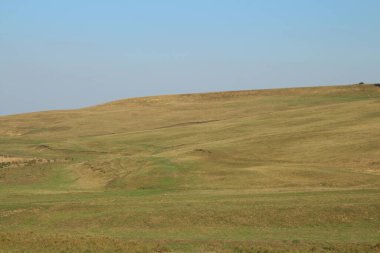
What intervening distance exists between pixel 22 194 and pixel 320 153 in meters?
23.6

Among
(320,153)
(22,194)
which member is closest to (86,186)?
(22,194)

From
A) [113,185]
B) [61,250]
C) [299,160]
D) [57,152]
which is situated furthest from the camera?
[57,152]

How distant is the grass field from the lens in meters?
23.0

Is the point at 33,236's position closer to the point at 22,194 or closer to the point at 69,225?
the point at 69,225

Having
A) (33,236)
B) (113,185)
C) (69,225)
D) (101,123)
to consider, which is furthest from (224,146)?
(101,123)

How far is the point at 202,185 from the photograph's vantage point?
39.1 m

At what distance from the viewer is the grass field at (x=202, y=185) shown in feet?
75.4

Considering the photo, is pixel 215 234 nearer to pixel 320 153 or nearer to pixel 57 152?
pixel 320 153

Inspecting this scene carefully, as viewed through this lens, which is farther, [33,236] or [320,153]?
[320,153]

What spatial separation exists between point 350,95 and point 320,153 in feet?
167

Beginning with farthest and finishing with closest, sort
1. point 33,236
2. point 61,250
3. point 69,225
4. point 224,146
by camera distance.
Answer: point 224,146
point 69,225
point 33,236
point 61,250

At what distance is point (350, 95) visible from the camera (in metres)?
97.9

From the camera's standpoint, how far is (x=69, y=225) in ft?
90.2

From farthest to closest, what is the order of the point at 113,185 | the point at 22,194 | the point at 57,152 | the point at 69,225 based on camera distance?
the point at 57,152 < the point at 113,185 < the point at 22,194 < the point at 69,225
